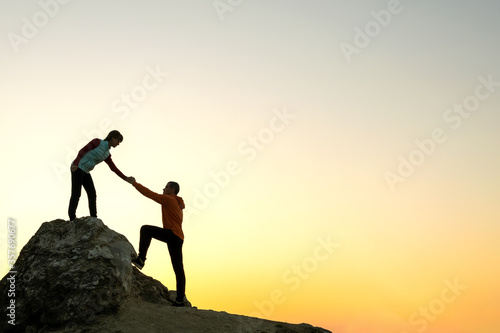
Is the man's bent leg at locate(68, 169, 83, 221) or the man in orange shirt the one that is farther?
the man's bent leg at locate(68, 169, 83, 221)

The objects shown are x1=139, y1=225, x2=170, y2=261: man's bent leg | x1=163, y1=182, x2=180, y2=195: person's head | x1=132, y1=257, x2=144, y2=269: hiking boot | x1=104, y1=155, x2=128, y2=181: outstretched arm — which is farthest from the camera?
x1=104, y1=155, x2=128, y2=181: outstretched arm

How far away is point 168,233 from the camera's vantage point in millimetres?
13461

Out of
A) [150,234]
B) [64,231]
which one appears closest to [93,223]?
[64,231]

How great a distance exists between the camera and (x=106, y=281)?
12508mm

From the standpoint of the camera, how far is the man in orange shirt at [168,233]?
13.5 m

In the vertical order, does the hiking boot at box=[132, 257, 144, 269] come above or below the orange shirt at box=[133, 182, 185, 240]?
below

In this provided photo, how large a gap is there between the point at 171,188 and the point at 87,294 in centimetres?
352

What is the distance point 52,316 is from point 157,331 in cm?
260

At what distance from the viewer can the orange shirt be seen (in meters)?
13.5

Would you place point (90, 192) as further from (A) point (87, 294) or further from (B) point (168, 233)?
(A) point (87, 294)

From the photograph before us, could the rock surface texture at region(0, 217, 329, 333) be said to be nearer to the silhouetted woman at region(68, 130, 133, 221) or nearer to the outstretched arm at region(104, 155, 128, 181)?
the silhouetted woman at region(68, 130, 133, 221)

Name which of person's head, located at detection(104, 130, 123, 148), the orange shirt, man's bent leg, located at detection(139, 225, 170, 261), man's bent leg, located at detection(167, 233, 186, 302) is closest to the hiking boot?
man's bent leg, located at detection(139, 225, 170, 261)

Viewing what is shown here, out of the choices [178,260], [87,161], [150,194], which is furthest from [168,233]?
[87,161]

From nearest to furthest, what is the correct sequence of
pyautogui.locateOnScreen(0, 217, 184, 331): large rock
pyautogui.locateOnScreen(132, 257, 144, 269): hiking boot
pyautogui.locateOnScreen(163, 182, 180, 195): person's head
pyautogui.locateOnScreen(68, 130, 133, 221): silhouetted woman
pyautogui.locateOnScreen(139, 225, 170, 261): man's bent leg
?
1. pyautogui.locateOnScreen(0, 217, 184, 331): large rock
2. pyautogui.locateOnScreen(139, 225, 170, 261): man's bent leg
3. pyautogui.locateOnScreen(132, 257, 144, 269): hiking boot
4. pyautogui.locateOnScreen(68, 130, 133, 221): silhouetted woman
5. pyautogui.locateOnScreen(163, 182, 180, 195): person's head
